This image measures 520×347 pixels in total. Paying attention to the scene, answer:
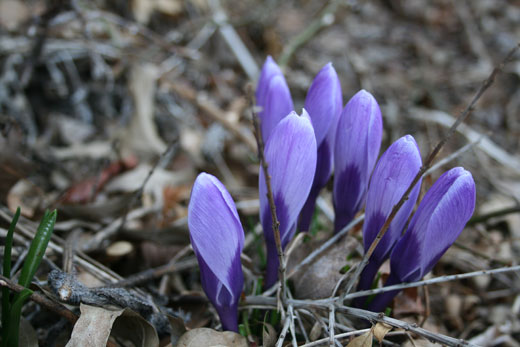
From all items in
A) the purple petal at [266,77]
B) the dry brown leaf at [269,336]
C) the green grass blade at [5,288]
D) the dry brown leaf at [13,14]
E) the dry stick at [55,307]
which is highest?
the dry brown leaf at [13,14]

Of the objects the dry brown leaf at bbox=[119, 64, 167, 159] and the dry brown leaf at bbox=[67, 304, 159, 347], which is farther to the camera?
the dry brown leaf at bbox=[119, 64, 167, 159]

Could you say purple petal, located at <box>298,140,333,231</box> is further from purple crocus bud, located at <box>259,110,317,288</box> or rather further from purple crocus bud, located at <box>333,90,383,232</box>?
purple crocus bud, located at <box>259,110,317,288</box>

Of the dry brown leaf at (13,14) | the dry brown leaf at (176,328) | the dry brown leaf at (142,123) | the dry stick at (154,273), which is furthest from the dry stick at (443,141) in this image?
the dry brown leaf at (13,14)

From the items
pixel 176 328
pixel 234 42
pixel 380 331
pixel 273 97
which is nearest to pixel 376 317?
pixel 380 331

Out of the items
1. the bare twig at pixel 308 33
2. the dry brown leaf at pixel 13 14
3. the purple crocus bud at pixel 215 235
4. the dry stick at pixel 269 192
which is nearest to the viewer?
the dry stick at pixel 269 192

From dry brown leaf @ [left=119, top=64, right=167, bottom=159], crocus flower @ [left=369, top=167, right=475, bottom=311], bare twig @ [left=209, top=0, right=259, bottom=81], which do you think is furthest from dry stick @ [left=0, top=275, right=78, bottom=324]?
bare twig @ [left=209, top=0, right=259, bottom=81]

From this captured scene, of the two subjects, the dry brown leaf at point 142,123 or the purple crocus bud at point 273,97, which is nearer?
the purple crocus bud at point 273,97

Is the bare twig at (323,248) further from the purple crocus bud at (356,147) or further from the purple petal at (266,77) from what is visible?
the purple petal at (266,77)
